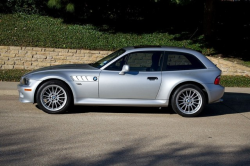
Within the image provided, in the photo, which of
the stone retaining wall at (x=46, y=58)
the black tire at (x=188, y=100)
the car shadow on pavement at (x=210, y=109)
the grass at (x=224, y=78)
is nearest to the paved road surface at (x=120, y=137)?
the car shadow on pavement at (x=210, y=109)

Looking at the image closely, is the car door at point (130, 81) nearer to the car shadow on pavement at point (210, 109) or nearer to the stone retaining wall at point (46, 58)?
the car shadow on pavement at point (210, 109)

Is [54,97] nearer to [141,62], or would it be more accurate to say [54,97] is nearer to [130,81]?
[130,81]

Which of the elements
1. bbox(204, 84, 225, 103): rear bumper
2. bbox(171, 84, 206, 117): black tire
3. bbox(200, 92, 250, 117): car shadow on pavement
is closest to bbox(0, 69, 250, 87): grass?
bbox(200, 92, 250, 117): car shadow on pavement

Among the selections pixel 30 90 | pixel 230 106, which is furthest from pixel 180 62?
pixel 30 90

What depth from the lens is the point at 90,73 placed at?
8273 millimetres

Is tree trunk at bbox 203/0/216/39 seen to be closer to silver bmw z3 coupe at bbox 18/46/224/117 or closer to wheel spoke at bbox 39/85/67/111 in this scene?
silver bmw z3 coupe at bbox 18/46/224/117

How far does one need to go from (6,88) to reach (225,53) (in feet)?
31.3

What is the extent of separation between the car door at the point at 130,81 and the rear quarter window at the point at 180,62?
26cm

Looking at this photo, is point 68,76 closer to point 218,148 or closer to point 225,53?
point 218,148

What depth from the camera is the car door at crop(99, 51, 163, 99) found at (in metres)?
8.26

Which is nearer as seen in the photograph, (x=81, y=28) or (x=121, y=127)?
(x=121, y=127)

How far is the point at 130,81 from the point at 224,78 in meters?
6.86

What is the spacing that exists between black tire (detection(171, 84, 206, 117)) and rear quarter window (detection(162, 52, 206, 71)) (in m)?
0.48

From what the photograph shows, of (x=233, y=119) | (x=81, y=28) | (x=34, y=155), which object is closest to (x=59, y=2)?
(x=81, y=28)
